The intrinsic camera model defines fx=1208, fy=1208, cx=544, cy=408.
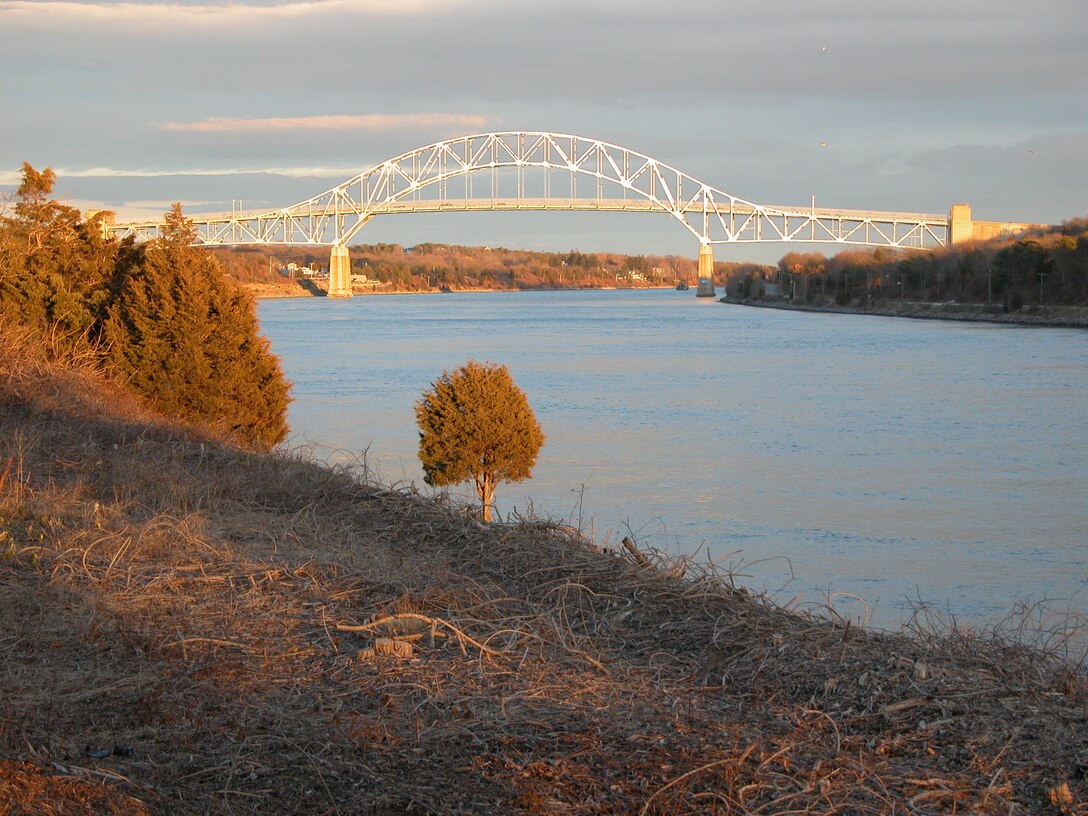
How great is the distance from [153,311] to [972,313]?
236 feet

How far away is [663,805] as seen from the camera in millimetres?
2408

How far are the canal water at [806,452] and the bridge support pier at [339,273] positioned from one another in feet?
202

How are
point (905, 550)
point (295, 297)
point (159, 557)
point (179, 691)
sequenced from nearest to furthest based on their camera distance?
point (179, 691) → point (159, 557) → point (905, 550) → point (295, 297)

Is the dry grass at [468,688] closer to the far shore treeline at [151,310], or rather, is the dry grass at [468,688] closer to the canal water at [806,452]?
the canal water at [806,452]

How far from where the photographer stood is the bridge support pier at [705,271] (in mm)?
117062

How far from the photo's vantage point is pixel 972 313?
265ft

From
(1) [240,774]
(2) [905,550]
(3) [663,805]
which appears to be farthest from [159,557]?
(2) [905,550]

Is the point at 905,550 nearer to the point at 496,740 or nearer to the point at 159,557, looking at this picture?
the point at 159,557

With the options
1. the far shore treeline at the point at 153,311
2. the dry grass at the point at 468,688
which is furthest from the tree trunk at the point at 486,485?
the dry grass at the point at 468,688

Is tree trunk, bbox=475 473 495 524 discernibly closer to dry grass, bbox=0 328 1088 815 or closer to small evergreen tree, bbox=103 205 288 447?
small evergreen tree, bbox=103 205 288 447

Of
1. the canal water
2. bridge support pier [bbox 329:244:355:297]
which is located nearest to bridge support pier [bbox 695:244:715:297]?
bridge support pier [bbox 329:244:355:297]

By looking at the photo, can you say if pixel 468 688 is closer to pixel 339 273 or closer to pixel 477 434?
pixel 477 434

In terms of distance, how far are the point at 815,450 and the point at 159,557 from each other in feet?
65.4

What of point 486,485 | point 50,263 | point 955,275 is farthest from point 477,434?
point 955,275
